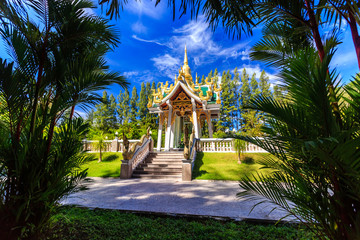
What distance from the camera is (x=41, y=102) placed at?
8.04 feet

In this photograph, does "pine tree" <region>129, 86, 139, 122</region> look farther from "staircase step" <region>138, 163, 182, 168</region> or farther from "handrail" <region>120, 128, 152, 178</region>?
"staircase step" <region>138, 163, 182, 168</region>

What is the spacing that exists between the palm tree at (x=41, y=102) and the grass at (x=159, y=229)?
0.47 metres

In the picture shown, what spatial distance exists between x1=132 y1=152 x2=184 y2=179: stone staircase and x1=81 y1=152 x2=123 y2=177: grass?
50.1 inches

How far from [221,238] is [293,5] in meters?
3.22

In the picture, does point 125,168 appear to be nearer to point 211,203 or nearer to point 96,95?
point 211,203

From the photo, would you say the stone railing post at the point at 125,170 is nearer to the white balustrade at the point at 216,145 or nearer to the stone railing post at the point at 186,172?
the stone railing post at the point at 186,172

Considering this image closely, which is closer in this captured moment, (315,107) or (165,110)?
(315,107)

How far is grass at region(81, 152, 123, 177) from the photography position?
8.70m

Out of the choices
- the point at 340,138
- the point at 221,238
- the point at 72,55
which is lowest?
the point at 221,238

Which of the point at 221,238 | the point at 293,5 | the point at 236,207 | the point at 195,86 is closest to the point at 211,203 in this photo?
the point at 236,207

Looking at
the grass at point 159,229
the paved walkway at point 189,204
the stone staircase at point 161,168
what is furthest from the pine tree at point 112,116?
the grass at point 159,229

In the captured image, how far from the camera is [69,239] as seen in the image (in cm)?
222

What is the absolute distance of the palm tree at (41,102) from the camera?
1.87 meters

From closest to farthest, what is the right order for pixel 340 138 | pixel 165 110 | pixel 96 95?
pixel 340 138 < pixel 96 95 < pixel 165 110
